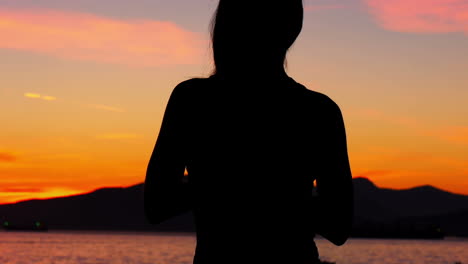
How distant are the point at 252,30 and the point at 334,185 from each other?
0.69m

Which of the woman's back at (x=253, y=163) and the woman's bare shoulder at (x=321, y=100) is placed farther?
the woman's bare shoulder at (x=321, y=100)

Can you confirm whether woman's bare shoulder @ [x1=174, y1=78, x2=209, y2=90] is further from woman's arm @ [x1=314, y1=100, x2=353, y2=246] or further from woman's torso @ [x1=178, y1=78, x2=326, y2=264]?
woman's arm @ [x1=314, y1=100, x2=353, y2=246]

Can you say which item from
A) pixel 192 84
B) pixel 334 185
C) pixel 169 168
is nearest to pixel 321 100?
pixel 334 185

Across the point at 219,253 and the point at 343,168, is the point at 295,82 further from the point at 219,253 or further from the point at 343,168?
the point at 219,253

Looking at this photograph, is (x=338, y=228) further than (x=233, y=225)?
Yes

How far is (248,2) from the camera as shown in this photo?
317 cm

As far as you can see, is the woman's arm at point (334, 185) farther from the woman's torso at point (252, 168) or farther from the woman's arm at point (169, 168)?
the woman's arm at point (169, 168)

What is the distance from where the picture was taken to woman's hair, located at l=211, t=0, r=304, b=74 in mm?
3164

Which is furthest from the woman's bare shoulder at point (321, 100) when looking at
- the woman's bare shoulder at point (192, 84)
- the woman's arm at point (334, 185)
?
the woman's bare shoulder at point (192, 84)

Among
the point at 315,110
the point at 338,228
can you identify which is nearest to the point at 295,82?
the point at 315,110

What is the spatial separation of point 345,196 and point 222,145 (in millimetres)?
558

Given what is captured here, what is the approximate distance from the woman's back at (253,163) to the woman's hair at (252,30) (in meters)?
0.10

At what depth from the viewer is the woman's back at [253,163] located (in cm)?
304

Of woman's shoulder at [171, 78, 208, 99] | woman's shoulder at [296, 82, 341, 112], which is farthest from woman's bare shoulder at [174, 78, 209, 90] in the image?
woman's shoulder at [296, 82, 341, 112]
